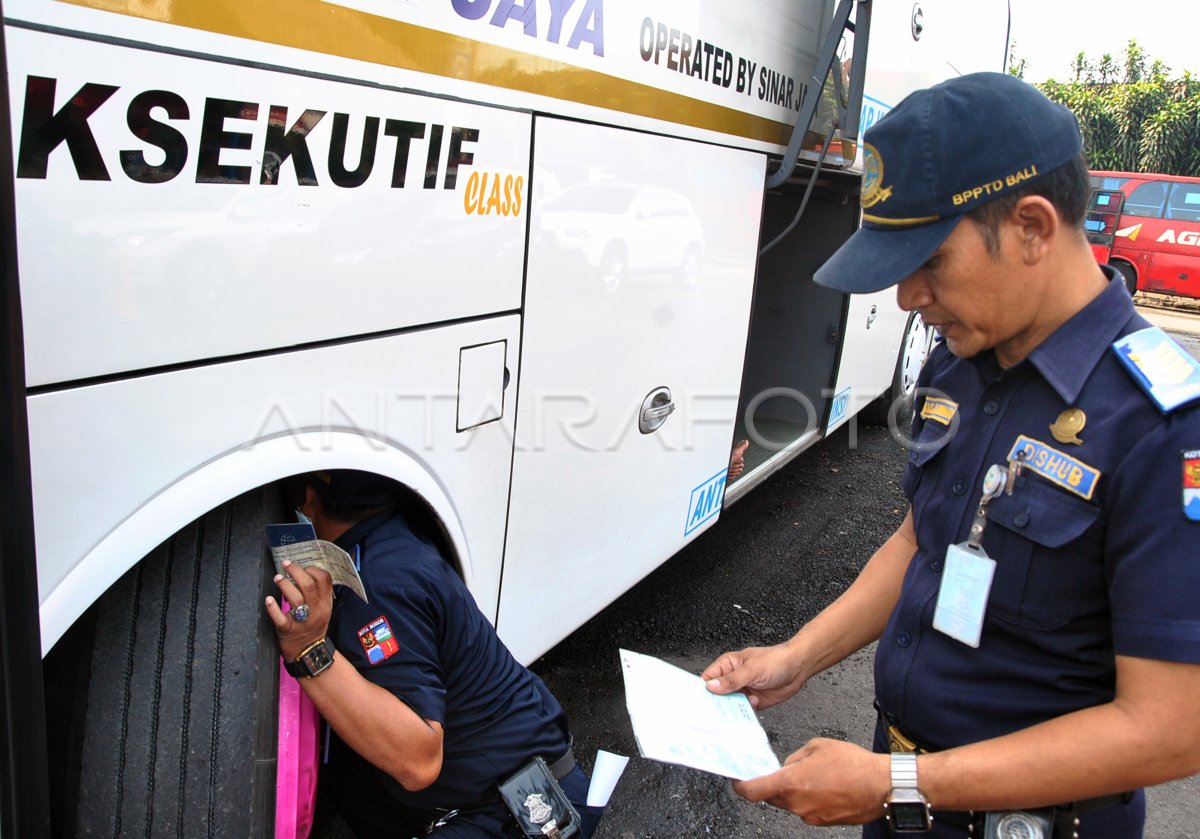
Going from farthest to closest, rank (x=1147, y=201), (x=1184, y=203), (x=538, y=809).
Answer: (x=1147, y=201), (x=1184, y=203), (x=538, y=809)

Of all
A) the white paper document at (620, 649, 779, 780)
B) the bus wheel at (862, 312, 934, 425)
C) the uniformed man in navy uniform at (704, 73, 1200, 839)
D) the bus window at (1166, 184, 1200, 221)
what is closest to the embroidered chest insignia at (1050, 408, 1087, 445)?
the uniformed man in navy uniform at (704, 73, 1200, 839)

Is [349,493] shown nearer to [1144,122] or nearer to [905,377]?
[905,377]

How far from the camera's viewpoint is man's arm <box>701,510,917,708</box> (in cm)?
164

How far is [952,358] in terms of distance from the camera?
1.55 meters

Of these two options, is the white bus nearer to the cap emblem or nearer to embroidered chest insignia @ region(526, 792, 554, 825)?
embroidered chest insignia @ region(526, 792, 554, 825)

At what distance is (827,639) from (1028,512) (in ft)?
1.82

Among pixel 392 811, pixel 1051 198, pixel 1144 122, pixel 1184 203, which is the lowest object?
pixel 392 811

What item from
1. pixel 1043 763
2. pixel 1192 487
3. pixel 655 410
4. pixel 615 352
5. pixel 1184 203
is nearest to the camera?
pixel 1192 487

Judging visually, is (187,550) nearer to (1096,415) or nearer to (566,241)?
(566,241)

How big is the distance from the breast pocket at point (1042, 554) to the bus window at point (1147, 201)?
58.6 ft

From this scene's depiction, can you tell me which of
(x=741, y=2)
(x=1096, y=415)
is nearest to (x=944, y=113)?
(x=1096, y=415)

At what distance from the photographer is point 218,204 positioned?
48.6 inches

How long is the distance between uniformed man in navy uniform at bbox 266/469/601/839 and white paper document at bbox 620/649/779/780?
1.11ft

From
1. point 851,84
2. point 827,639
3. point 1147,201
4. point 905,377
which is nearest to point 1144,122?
point 1147,201
